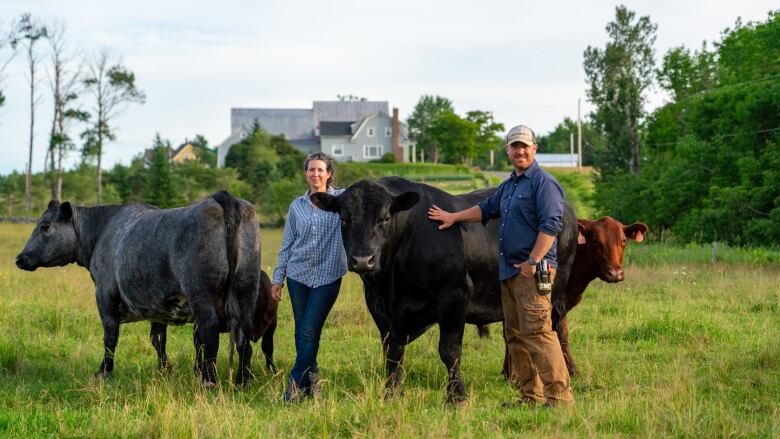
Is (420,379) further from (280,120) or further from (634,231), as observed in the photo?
(280,120)

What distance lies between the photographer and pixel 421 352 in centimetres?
1025

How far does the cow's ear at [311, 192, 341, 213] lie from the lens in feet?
25.0

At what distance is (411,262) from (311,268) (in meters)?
0.91

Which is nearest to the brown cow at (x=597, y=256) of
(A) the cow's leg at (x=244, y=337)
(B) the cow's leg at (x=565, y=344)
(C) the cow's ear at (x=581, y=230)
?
(C) the cow's ear at (x=581, y=230)

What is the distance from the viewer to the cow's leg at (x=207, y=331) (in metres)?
8.44

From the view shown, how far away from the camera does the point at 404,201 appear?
7668 millimetres

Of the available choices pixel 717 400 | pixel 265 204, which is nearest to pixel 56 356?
pixel 717 400

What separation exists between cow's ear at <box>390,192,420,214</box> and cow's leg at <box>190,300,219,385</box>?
219cm

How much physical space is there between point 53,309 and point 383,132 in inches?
3504

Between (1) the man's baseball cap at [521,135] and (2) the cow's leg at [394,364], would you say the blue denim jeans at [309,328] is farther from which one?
(1) the man's baseball cap at [521,135]

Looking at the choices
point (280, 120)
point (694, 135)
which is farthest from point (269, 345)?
point (280, 120)

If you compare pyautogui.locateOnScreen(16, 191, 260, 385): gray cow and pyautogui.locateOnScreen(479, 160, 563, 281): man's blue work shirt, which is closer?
pyautogui.locateOnScreen(479, 160, 563, 281): man's blue work shirt

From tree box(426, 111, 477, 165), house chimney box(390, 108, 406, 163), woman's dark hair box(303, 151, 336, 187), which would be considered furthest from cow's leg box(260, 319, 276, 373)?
house chimney box(390, 108, 406, 163)

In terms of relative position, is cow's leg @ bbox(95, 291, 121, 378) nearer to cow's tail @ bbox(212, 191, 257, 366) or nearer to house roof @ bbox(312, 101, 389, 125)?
cow's tail @ bbox(212, 191, 257, 366)
